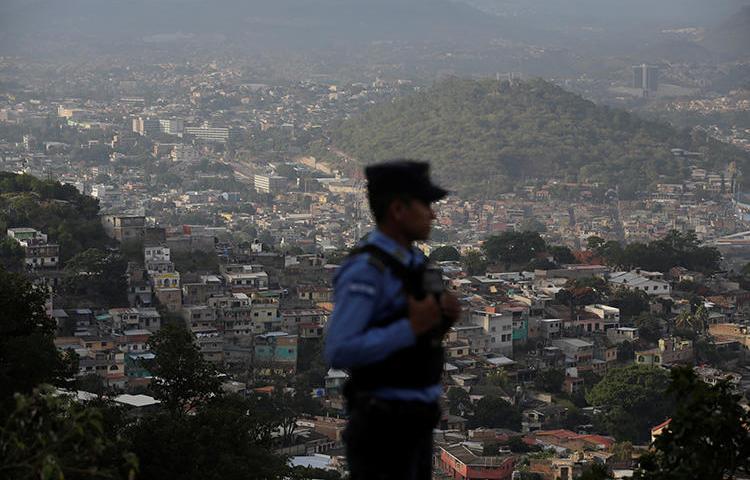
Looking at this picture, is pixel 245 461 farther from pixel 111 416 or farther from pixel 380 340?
pixel 380 340

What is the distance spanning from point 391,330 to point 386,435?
22 cm

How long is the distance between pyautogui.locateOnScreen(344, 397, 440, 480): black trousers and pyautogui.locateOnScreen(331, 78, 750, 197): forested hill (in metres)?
44.4

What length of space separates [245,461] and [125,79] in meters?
73.6

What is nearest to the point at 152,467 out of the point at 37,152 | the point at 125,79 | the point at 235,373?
the point at 235,373

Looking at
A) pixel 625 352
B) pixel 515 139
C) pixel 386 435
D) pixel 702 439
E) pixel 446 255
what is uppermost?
pixel 386 435

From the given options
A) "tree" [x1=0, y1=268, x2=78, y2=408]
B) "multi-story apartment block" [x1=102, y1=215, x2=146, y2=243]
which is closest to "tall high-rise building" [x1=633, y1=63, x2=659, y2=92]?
"multi-story apartment block" [x1=102, y1=215, x2=146, y2=243]

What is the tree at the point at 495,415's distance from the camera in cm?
1772

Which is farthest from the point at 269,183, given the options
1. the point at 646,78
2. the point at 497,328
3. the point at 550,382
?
the point at 646,78

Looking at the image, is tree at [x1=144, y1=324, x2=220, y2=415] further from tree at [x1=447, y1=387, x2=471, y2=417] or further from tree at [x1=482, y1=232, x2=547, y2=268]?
tree at [x1=482, y1=232, x2=547, y2=268]

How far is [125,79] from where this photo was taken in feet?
266

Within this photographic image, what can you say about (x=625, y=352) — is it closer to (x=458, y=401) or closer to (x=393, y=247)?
(x=458, y=401)

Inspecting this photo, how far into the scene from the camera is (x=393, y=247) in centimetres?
298

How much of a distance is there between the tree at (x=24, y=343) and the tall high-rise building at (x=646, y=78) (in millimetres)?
74349

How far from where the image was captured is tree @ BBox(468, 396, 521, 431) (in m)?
17.7
